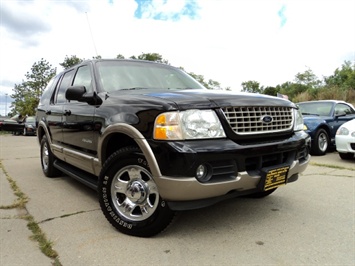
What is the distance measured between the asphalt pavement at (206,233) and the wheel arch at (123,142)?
0.65m

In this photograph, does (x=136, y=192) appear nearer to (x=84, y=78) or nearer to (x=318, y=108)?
(x=84, y=78)

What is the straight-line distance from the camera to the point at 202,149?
2273 mm

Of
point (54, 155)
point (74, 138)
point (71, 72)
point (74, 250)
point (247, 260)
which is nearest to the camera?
point (247, 260)

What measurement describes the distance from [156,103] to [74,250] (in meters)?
1.34

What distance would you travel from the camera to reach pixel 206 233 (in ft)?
8.93

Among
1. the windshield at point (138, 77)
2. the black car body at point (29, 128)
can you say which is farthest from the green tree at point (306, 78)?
the windshield at point (138, 77)

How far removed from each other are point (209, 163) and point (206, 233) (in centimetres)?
78

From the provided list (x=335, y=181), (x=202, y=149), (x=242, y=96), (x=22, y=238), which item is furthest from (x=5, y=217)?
(x=335, y=181)

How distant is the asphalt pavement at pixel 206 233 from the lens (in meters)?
2.30

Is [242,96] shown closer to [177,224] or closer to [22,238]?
[177,224]

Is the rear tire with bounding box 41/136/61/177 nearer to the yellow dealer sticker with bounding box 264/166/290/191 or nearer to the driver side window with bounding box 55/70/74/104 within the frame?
the driver side window with bounding box 55/70/74/104

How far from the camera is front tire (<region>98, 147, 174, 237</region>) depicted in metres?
2.57

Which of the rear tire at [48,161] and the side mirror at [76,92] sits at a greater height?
the side mirror at [76,92]

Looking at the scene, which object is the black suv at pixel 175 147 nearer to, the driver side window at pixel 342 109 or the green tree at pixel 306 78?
the driver side window at pixel 342 109
